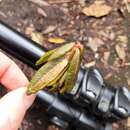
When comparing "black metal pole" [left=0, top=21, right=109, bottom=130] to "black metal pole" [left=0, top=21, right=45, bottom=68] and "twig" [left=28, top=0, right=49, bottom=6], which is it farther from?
"twig" [left=28, top=0, right=49, bottom=6]

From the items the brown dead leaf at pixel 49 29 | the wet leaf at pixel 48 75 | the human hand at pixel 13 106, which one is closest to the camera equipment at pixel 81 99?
the brown dead leaf at pixel 49 29

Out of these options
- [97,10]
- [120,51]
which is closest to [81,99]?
[120,51]

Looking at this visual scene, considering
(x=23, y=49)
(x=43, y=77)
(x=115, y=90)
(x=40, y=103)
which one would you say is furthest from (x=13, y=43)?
(x=43, y=77)

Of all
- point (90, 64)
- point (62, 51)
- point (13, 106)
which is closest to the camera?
point (62, 51)

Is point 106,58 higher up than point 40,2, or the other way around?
point 40,2

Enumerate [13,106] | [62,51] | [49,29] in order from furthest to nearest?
[49,29] < [13,106] < [62,51]

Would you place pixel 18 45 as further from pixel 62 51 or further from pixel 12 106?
pixel 62 51

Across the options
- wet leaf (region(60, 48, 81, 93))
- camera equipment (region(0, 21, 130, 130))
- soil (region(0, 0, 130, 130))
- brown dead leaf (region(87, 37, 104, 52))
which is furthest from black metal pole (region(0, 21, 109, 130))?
wet leaf (region(60, 48, 81, 93))

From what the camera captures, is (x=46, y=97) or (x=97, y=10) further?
(x=97, y=10)
